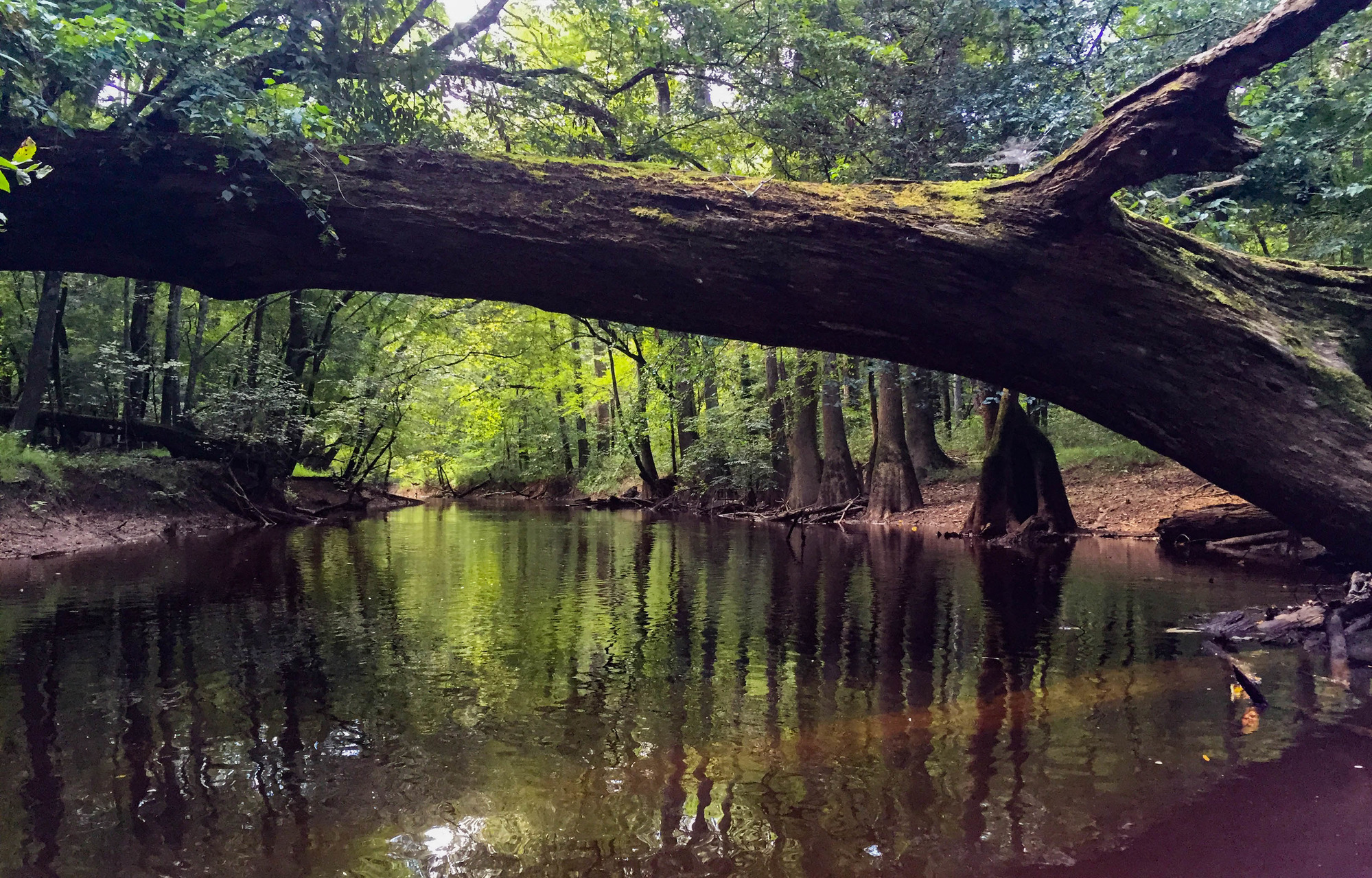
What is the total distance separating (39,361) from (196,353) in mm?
4840

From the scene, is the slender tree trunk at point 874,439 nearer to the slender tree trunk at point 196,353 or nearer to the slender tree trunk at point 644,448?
the slender tree trunk at point 644,448

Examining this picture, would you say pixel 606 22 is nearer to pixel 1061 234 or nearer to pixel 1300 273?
pixel 1061 234

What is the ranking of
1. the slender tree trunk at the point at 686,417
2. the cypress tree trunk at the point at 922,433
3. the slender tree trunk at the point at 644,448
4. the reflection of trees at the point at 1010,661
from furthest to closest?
the slender tree trunk at the point at 644,448 < the slender tree trunk at the point at 686,417 < the cypress tree trunk at the point at 922,433 < the reflection of trees at the point at 1010,661

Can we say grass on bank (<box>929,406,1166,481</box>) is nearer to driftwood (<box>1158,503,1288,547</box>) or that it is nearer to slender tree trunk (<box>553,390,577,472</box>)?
driftwood (<box>1158,503,1288,547</box>)

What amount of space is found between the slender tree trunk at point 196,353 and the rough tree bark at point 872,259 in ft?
46.2

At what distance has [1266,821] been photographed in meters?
2.65

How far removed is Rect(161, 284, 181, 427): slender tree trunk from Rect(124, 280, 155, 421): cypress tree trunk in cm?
35

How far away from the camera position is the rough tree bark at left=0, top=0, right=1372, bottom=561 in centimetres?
423

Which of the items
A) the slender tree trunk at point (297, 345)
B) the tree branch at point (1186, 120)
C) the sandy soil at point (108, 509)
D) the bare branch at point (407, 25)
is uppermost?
the bare branch at point (407, 25)

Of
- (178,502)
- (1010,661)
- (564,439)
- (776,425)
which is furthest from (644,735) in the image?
(564,439)

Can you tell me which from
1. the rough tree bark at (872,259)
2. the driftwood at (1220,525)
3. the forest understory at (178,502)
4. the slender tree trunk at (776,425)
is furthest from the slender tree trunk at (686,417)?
the rough tree bark at (872,259)

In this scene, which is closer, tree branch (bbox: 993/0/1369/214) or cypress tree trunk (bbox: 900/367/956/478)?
tree branch (bbox: 993/0/1369/214)

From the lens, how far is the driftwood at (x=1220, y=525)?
9.43 m

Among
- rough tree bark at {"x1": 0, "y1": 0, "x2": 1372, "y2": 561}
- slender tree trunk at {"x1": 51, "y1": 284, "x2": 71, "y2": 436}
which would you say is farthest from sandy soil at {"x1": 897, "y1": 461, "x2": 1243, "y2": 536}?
slender tree trunk at {"x1": 51, "y1": 284, "x2": 71, "y2": 436}
